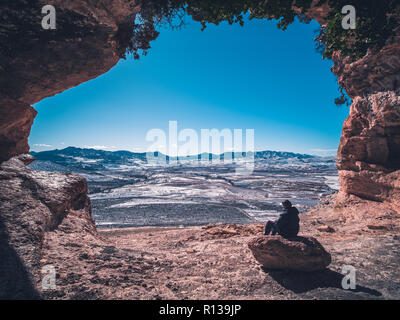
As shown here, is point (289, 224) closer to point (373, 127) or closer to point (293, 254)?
point (293, 254)

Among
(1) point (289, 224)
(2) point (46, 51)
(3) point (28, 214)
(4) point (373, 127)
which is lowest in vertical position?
(1) point (289, 224)

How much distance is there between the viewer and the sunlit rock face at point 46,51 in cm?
622

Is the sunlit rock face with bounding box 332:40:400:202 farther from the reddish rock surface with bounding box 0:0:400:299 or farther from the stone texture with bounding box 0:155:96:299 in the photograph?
the stone texture with bounding box 0:155:96:299

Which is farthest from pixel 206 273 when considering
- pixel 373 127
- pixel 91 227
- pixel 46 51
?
pixel 373 127

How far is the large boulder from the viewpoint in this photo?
16.0 feet

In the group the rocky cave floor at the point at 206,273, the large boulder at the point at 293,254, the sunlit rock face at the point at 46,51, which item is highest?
the sunlit rock face at the point at 46,51

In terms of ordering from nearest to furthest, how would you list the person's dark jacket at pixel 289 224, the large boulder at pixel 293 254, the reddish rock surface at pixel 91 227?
the reddish rock surface at pixel 91 227, the large boulder at pixel 293 254, the person's dark jacket at pixel 289 224

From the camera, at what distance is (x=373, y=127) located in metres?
10.0

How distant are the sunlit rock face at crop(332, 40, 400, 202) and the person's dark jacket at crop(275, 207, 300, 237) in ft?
21.1

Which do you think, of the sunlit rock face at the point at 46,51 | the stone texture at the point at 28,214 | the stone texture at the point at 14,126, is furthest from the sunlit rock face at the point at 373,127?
the stone texture at the point at 14,126

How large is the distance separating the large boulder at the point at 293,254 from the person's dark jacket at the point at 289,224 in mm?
406

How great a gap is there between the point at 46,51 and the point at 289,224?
9.17 m

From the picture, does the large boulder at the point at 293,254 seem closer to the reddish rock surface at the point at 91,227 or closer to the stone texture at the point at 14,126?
the reddish rock surface at the point at 91,227
